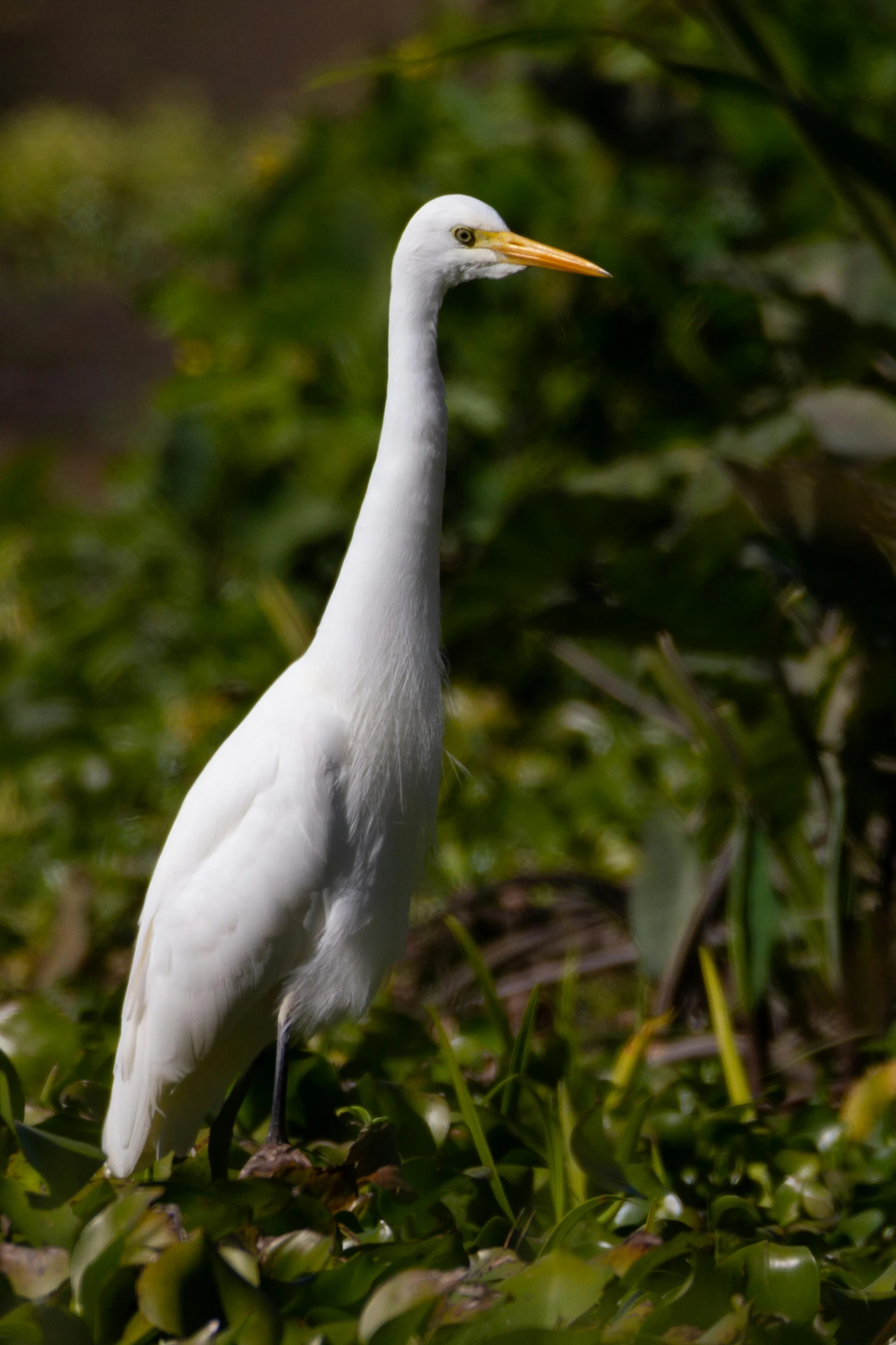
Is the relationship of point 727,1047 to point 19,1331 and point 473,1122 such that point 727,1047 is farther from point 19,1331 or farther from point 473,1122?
point 19,1331

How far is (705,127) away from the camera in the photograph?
323 centimetres

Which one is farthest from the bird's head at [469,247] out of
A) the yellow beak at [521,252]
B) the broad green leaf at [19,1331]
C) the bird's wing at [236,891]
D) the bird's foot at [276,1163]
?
the broad green leaf at [19,1331]

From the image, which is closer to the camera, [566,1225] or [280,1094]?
[566,1225]

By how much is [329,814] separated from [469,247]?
56cm

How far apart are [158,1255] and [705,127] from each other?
2970 millimetres

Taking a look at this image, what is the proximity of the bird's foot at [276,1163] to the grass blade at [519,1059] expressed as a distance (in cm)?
28

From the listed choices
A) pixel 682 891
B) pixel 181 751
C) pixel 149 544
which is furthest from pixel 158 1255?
pixel 149 544

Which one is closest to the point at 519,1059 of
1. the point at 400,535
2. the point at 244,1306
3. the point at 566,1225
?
the point at 566,1225

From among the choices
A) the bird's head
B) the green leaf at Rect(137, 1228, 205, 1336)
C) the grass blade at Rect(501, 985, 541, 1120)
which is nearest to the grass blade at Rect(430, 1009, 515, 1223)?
the grass blade at Rect(501, 985, 541, 1120)

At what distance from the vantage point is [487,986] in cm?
161

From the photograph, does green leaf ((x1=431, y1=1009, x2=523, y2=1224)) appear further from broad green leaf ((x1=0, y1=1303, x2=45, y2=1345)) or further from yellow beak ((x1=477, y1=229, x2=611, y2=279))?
yellow beak ((x1=477, y1=229, x2=611, y2=279))

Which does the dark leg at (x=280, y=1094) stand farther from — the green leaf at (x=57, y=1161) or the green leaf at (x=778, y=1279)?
the green leaf at (x=778, y=1279)

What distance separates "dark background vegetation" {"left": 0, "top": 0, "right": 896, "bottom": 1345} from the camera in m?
1.19

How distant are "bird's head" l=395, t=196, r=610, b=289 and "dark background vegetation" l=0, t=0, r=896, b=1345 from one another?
46 centimetres
